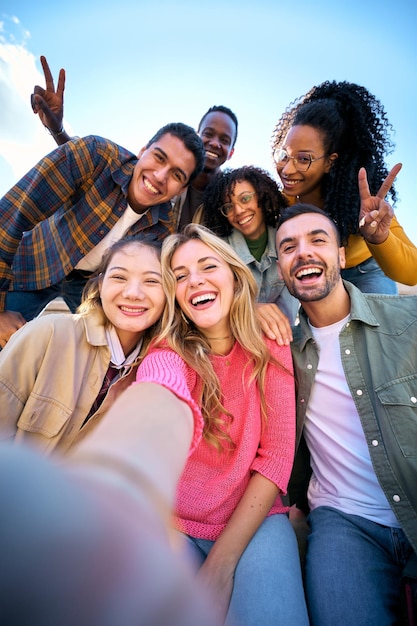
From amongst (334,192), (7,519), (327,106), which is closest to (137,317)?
(7,519)

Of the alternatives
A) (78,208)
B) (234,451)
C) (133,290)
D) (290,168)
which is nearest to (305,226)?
→ (290,168)

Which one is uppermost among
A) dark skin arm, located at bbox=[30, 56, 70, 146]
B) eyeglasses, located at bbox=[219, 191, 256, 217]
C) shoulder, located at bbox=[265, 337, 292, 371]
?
dark skin arm, located at bbox=[30, 56, 70, 146]

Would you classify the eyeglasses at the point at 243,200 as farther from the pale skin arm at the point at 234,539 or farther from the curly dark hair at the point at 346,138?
the pale skin arm at the point at 234,539

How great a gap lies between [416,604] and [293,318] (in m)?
1.94

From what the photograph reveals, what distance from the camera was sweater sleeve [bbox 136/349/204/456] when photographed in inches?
48.3

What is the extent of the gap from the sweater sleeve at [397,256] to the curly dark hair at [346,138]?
45 cm

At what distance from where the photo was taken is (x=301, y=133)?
113 inches

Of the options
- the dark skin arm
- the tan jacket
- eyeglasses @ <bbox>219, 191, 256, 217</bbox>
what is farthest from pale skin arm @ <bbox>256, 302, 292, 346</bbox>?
the dark skin arm

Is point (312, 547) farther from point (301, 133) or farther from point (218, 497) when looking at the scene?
point (301, 133)

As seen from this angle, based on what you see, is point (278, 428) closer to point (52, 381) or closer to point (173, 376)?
point (173, 376)

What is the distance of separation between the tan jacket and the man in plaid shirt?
0.73 m

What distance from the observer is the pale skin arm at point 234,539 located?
4.64 feet

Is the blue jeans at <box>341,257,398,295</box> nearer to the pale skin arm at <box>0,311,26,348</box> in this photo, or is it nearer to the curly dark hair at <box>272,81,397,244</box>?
the curly dark hair at <box>272,81,397,244</box>

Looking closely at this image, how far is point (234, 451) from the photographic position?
5.85ft
